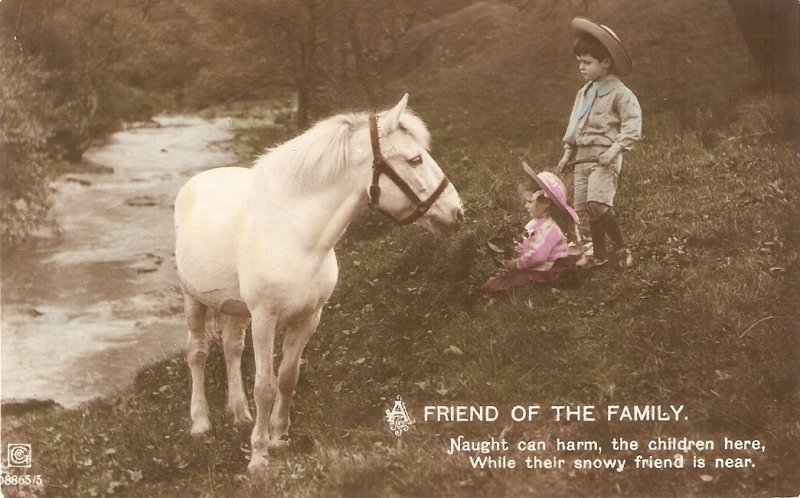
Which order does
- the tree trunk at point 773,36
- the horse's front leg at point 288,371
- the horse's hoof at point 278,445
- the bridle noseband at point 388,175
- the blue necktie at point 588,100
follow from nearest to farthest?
the bridle noseband at point 388,175 → the horse's front leg at point 288,371 → the horse's hoof at point 278,445 → the blue necktie at point 588,100 → the tree trunk at point 773,36

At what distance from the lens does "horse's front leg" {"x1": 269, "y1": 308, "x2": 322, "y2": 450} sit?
12.6 ft

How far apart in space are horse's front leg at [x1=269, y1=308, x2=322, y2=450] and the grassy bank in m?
0.11

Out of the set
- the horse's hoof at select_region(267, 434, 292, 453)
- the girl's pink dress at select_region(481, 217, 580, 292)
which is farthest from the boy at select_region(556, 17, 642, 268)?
the horse's hoof at select_region(267, 434, 292, 453)

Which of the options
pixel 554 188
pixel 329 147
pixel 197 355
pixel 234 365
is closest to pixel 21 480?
pixel 197 355

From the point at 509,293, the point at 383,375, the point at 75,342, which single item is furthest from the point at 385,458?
the point at 75,342

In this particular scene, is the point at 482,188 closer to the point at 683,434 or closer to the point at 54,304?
the point at 683,434

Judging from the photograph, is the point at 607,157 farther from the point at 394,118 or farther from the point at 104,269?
the point at 104,269

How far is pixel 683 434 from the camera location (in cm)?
414

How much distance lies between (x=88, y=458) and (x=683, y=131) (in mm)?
3692

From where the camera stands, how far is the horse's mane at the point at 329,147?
364 cm

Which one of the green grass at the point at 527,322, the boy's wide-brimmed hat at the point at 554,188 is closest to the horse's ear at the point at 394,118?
the boy's wide-brimmed hat at the point at 554,188

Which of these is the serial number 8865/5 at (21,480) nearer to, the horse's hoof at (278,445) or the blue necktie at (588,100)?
the horse's hoof at (278,445)

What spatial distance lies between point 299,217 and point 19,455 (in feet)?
7.27

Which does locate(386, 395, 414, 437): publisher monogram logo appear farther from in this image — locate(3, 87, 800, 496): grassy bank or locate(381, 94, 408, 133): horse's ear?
locate(381, 94, 408, 133): horse's ear
